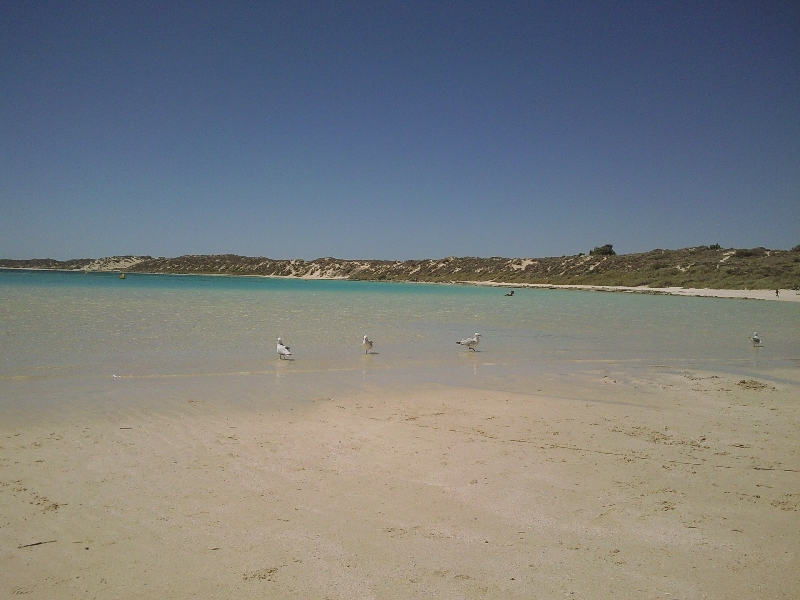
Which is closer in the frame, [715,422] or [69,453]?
[69,453]

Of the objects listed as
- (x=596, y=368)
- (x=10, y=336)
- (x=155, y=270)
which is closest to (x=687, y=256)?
(x=596, y=368)

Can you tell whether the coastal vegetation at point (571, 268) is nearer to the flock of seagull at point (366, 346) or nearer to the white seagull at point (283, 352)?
the flock of seagull at point (366, 346)

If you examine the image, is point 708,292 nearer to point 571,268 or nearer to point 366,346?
point 571,268

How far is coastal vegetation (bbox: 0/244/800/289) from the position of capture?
4725cm

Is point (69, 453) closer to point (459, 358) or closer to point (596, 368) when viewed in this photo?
point (459, 358)

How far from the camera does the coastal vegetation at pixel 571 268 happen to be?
155ft

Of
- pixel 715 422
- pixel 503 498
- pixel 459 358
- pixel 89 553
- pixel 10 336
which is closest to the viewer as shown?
pixel 89 553

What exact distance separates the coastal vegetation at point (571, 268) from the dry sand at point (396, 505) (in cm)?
4651

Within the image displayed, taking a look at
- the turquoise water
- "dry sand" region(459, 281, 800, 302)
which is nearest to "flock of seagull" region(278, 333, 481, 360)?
the turquoise water

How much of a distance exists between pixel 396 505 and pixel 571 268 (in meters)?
68.1

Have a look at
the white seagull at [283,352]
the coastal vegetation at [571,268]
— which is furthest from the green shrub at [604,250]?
the white seagull at [283,352]

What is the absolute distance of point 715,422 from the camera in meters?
6.41

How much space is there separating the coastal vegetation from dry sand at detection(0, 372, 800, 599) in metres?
46.5

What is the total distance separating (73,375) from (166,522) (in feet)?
20.6
